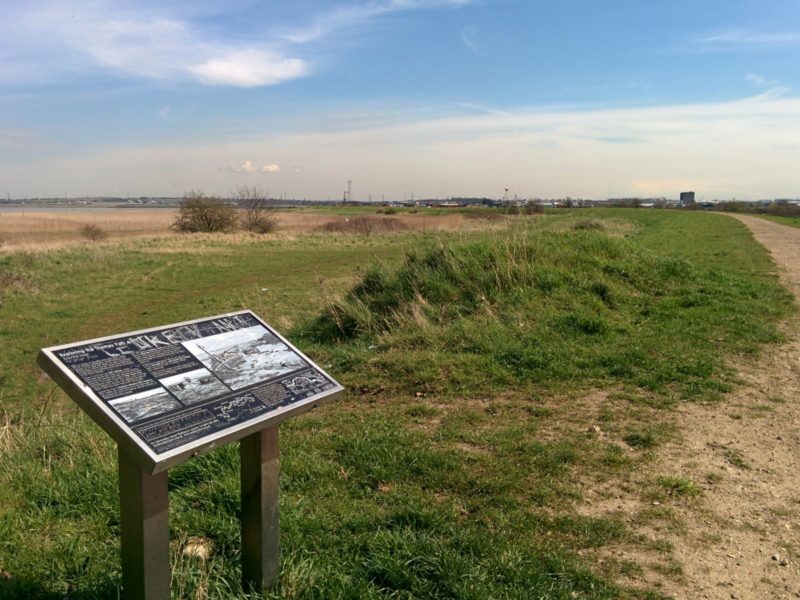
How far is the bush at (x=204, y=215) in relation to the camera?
147 ft

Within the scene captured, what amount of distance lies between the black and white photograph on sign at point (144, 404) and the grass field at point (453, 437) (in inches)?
36.3

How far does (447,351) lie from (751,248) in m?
16.5

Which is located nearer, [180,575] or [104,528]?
[180,575]

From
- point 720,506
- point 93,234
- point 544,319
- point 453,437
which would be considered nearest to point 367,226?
point 93,234

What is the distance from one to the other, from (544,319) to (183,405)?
6087 mm

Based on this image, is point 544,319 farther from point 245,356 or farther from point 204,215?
point 204,215

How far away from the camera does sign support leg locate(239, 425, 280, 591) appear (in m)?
2.70

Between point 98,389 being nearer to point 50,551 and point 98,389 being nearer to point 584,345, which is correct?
point 50,551

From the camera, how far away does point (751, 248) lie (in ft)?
65.1

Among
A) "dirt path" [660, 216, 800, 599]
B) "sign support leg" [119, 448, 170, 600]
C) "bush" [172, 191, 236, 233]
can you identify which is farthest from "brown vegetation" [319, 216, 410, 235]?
"sign support leg" [119, 448, 170, 600]

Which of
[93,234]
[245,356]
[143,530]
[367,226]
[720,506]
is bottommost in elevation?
[720,506]

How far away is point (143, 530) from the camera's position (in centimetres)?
220

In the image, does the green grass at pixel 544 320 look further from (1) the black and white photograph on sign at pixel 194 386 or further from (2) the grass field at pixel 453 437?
(1) the black and white photograph on sign at pixel 194 386

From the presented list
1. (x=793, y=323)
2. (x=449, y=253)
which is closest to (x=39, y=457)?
(x=449, y=253)
